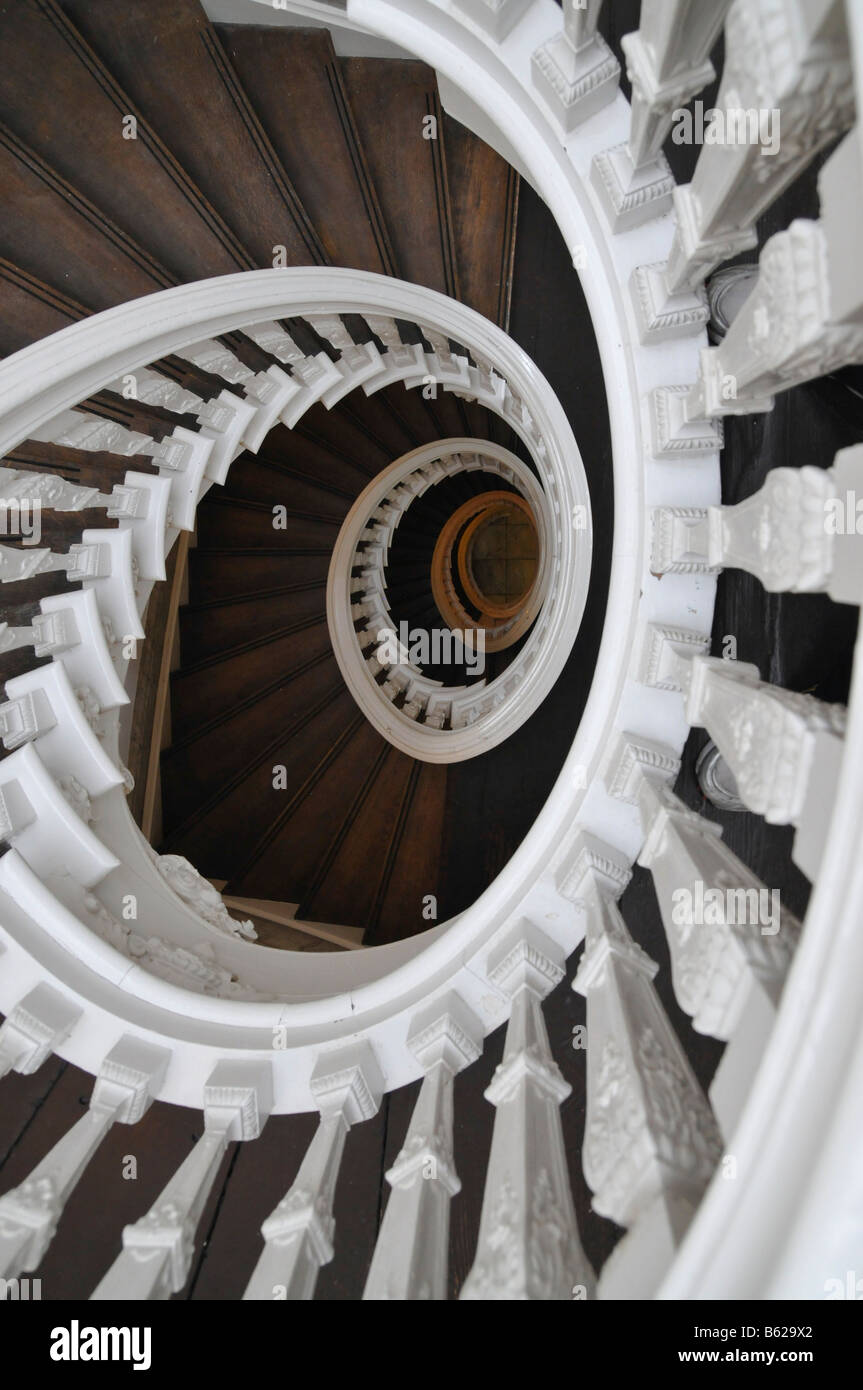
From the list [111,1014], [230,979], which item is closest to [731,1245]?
[111,1014]

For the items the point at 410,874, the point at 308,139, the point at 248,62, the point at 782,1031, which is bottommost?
the point at 410,874

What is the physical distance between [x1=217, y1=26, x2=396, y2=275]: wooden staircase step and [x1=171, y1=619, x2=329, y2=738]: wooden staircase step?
4.10 meters

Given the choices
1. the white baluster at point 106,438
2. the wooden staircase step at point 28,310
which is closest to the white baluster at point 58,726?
the white baluster at point 106,438

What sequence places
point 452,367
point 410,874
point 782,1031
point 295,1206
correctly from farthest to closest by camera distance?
point 410,874, point 452,367, point 295,1206, point 782,1031

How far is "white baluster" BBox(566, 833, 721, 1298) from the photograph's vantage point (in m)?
1.22

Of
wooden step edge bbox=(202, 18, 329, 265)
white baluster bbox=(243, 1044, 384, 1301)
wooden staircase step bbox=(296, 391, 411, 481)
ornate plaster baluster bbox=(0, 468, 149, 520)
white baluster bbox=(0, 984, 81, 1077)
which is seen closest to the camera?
white baluster bbox=(243, 1044, 384, 1301)

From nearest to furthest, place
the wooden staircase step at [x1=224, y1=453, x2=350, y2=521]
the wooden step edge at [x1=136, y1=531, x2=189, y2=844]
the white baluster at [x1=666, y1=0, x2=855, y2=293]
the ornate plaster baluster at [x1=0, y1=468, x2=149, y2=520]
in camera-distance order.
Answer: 1. the white baluster at [x1=666, y1=0, x2=855, y2=293]
2. the ornate plaster baluster at [x1=0, y1=468, x2=149, y2=520]
3. the wooden step edge at [x1=136, y1=531, x2=189, y2=844]
4. the wooden staircase step at [x1=224, y1=453, x2=350, y2=521]

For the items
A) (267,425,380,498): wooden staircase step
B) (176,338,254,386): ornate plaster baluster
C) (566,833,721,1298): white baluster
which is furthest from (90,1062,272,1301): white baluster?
(267,425,380,498): wooden staircase step

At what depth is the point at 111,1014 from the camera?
8.55 ft

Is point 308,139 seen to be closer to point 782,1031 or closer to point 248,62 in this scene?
point 248,62

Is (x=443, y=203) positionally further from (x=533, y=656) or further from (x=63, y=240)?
(x=533, y=656)

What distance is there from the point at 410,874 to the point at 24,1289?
444 cm

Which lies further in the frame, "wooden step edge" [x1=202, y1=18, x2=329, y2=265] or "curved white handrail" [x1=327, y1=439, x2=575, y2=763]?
"curved white handrail" [x1=327, y1=439, x2=575, y2=763]

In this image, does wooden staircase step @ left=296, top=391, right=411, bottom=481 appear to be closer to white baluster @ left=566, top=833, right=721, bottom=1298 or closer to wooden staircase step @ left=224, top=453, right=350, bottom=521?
wooden staircase step @ left=224, top=453, right=350, bottom=521
